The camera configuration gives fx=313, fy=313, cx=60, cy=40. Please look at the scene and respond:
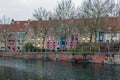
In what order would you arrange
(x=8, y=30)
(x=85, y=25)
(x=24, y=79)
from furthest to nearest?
(x=8, y=30) < (x=85, y=25) < (x=24, y=79)

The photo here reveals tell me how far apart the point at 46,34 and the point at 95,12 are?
29.5 meters

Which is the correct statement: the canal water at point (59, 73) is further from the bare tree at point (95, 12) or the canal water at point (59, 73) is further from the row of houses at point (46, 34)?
the row of houses at point (46, 34)

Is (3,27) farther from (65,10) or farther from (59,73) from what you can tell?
(59,73)

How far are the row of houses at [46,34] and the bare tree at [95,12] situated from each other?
2.17m

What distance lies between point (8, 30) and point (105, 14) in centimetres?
5674

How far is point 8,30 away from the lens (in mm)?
121438

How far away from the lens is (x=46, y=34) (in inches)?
3949

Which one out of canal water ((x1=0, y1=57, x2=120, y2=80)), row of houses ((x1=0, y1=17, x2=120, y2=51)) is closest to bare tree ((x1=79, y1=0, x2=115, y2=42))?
row of houses ((x1=0, y1=17, x2=120, y2=51))

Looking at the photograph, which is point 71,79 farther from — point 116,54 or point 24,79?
point 116,54

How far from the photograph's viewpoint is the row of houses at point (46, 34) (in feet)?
281

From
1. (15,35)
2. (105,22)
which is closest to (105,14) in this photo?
(105,22)

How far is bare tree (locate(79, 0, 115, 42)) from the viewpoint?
242 feet

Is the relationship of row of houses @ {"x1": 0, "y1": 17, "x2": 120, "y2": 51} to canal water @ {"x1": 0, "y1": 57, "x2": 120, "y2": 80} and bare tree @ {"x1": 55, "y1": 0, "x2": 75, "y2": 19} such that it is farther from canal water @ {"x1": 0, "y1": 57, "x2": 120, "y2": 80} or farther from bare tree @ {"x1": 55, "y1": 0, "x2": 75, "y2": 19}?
canal water @ {"x1": 0, "y1": 57, "x2": 120, "y2": 80}

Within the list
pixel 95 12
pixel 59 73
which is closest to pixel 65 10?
pixel 95 12
